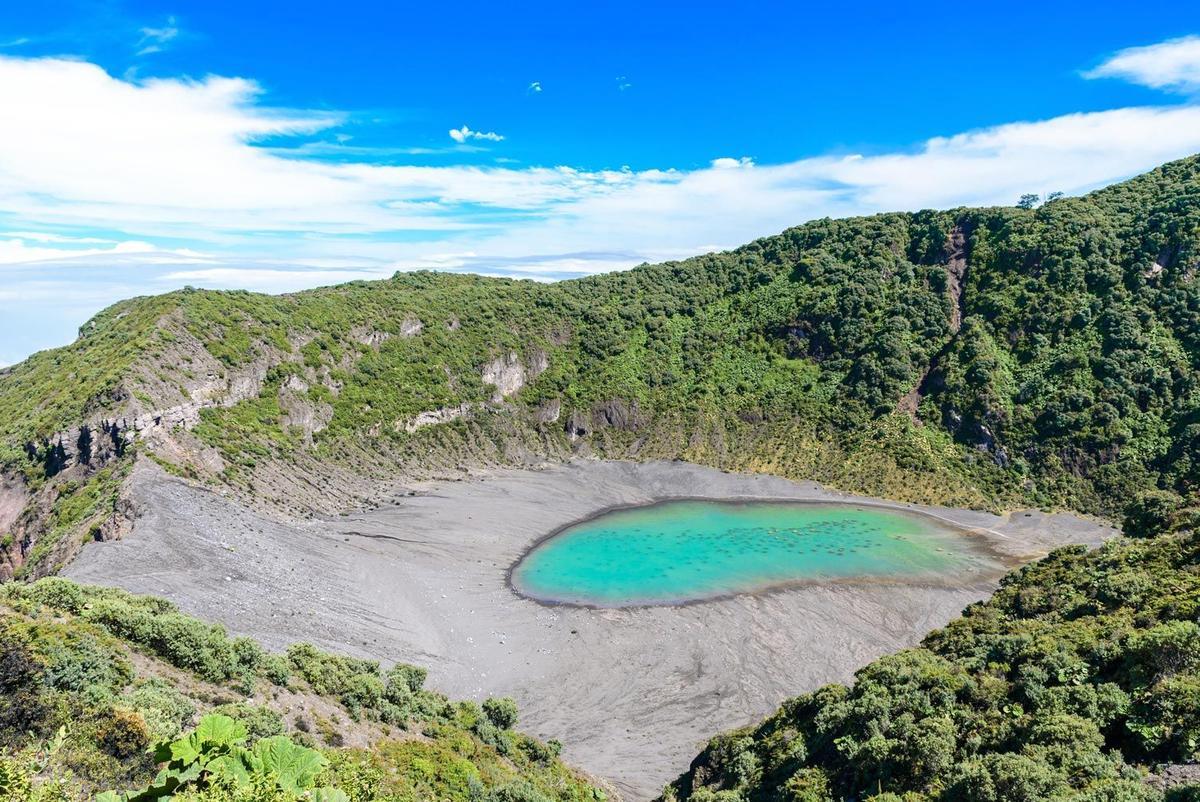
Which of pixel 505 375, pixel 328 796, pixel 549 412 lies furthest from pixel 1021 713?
pixel 505 375

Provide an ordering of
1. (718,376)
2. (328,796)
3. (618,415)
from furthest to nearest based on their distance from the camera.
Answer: (718,376), (618,415), (328,796)

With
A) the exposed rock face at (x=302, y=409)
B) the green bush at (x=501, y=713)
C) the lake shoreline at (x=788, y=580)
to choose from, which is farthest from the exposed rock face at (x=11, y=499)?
the green bush at (x=501, y=713)

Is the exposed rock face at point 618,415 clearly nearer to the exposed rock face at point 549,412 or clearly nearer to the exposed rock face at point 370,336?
the exposed rock face at point 549,412

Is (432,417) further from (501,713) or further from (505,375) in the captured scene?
(501,713)

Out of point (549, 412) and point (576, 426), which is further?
point (549, 412)

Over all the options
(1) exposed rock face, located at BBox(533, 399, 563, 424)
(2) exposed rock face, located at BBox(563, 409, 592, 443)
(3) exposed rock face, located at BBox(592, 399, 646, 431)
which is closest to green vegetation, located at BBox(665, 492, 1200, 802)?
(3) exposed rock face, located at BBox(592, 399, 646, 431)
